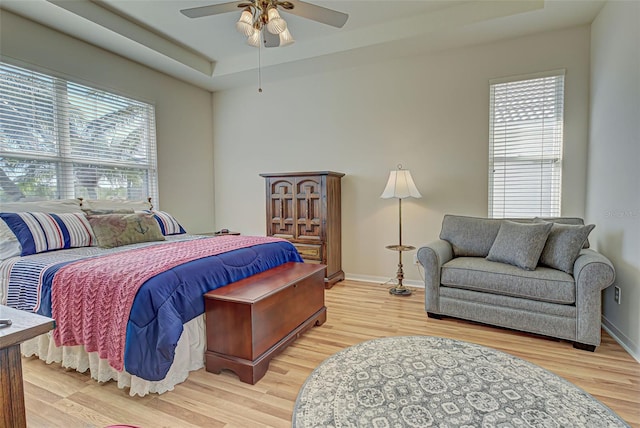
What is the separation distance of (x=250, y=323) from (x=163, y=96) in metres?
3.72

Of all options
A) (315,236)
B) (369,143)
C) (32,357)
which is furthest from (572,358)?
(32,357)

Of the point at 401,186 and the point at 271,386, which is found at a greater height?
the point at 401,186

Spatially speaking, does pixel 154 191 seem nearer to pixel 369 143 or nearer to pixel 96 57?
pixel 96 57

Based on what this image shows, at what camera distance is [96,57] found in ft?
11.7

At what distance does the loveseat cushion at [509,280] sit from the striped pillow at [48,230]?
315 centimetres

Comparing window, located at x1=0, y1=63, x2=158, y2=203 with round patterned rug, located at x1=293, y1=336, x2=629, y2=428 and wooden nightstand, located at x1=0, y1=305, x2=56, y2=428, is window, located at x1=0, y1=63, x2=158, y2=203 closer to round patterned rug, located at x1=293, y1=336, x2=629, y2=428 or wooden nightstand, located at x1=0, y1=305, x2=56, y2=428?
wooden nightstand, located at x1=0, y1=305, x2=56, y2=428

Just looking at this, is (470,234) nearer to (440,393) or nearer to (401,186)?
(401,186)

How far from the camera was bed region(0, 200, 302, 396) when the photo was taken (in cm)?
174

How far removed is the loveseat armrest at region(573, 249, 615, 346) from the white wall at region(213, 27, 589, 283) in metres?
1.28

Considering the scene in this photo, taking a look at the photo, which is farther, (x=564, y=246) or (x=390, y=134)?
(x=390, y=134)

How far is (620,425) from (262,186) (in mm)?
4320

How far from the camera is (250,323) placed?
1.94m

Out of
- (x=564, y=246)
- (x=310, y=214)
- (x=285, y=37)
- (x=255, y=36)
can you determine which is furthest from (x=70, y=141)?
(x=564, y=246)

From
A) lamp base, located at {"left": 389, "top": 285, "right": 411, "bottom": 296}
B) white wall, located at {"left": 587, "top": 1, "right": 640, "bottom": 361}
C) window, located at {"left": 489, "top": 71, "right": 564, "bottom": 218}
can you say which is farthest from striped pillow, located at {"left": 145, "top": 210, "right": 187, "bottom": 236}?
white wall, located at {"left": 587, "top": 1, "right": 640, "bottom": 361}
